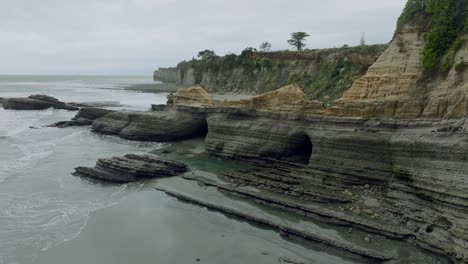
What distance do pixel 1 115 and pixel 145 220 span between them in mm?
46039

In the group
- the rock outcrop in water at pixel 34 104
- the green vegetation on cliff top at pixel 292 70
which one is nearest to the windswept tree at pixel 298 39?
the green vegetation on cliff top at pixel 292 70

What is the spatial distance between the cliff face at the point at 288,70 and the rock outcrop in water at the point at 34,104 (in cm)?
3420

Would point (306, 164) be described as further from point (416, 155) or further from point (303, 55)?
point (303, 55)

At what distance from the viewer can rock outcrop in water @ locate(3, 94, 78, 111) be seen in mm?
59469

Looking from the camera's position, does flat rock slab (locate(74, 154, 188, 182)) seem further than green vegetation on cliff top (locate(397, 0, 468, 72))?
Yes

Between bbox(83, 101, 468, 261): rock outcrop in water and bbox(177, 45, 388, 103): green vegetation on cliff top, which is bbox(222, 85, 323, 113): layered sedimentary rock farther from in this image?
bbox(177, 45, 388, 103): green vegetation on cliff top

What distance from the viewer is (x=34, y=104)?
60062 millimetres

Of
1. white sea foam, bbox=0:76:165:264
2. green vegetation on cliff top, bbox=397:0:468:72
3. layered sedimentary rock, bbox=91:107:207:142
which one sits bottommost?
white sea foam, bbox=0:76:165:264

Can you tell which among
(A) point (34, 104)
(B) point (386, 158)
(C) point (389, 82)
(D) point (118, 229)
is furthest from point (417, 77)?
(A) point (34, 104)

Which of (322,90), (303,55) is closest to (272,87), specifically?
(303,55)

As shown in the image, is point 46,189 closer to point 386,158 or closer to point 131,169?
point 131,169

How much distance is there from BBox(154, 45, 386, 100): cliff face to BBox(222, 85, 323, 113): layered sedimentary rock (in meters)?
20.8

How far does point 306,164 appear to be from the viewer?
2466 centimetres

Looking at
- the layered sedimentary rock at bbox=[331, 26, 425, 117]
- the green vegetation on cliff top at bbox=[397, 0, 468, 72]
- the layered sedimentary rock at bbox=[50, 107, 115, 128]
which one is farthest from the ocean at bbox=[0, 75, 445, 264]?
the layered sedimentary rock at bbox=[50, 107, 115, 128]
